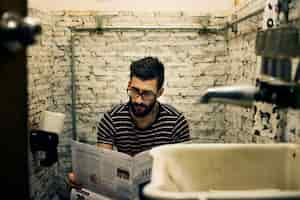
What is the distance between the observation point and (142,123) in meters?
2.49

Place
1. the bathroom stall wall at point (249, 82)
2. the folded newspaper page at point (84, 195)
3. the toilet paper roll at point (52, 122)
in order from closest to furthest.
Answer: the bathroom stall wall at point (249, 82) → the folded newspaper page at point (84, 195) → the toilet paper roll at point (52, 122)

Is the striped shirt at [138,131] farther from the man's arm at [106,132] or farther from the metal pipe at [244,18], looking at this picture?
the metal pipe at [244,18]

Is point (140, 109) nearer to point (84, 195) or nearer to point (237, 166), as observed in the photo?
point (84, 195)

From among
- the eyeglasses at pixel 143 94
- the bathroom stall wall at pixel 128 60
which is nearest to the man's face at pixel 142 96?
the eyeglasses at pixel 143 94

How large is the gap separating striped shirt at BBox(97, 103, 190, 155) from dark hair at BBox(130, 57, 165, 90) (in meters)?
0.22

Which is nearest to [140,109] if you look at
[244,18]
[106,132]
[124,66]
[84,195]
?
[106,132]

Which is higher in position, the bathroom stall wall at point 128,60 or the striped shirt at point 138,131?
the bathroom stall wall at point 128,60

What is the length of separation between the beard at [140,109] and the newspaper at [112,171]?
467 millimetres

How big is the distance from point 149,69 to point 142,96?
0.22 m

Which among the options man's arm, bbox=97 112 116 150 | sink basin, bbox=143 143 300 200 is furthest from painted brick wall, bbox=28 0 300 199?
sink basin, bbox=143 143 300 200

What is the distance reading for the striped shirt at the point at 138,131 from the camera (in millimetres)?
2436

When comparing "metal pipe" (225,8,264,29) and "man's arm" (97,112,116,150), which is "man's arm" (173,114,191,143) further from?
"metal pipe" (225,8,264,29)

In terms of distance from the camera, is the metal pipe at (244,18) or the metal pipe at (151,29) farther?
the metal pipe at (151,29)

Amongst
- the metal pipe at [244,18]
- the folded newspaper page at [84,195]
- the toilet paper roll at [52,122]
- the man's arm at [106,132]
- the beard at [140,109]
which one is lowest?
the folded newspaper page at [84,195]
